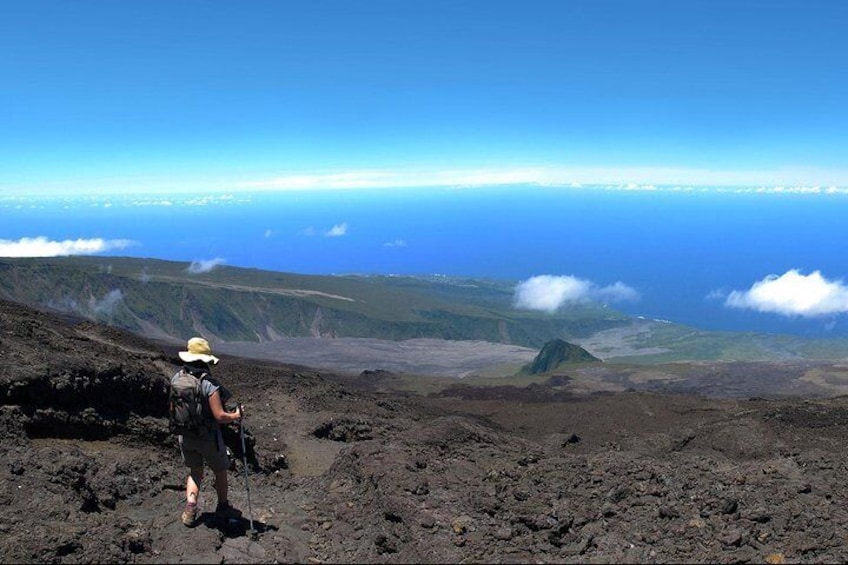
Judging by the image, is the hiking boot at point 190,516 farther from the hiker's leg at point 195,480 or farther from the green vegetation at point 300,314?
the green vegetation at point 300,314

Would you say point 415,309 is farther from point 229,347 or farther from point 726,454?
point 726,454

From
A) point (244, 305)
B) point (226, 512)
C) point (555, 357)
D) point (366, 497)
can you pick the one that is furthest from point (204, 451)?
point (244, 305)

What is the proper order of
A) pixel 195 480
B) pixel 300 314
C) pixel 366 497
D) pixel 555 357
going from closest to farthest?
1. pixel 195 480
2. pixel 366 497
3. pixel 555 357
4. pixel 300 314

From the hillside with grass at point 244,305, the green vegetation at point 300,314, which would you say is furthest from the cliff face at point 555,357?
the hillside with grass at point 244,305

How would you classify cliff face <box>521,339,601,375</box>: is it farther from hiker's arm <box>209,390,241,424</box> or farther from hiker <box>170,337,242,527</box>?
hiker's arm <box>209,390,241,424</box>

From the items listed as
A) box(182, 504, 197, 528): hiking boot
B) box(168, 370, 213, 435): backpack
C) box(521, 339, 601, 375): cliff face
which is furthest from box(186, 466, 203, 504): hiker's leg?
box(521, 339, 601, 375): cliff face

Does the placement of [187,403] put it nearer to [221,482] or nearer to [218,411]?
[218,411]

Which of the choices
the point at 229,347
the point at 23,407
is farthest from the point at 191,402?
the point at 229,347
